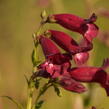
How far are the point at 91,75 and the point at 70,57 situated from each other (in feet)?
0.75

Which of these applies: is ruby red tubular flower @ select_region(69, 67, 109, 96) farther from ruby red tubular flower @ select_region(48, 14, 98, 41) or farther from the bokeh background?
the bokeh background

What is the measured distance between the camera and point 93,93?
498cm

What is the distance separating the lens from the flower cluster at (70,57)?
11.5 ft

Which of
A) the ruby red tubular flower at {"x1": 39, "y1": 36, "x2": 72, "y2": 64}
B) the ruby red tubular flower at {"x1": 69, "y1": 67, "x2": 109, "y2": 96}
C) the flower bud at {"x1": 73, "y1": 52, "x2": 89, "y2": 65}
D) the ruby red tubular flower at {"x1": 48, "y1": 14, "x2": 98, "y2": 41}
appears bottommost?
the ruby red tubular flower at {"x1": 69, "y1": 67, "x2": 109, "y2": 96}

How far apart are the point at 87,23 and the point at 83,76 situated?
346 mm

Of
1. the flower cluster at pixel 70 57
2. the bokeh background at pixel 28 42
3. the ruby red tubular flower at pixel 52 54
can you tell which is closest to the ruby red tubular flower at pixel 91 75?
the flower cluster at pixel 70 57

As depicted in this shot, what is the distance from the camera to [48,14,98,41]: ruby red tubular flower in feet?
11.7

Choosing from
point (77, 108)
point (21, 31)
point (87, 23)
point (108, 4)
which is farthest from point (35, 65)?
point (108, 4)

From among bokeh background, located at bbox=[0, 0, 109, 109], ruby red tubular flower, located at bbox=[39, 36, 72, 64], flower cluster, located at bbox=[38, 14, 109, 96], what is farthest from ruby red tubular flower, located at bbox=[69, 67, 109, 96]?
bokeh background, located at bbox=[0, 0, 109, 109]

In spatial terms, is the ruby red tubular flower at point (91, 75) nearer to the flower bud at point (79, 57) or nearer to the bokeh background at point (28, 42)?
the flower bud at point (79, 57)

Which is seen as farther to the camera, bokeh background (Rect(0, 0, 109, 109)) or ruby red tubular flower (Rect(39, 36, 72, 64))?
bokeh background (Rect(0, 0, 109, 109))

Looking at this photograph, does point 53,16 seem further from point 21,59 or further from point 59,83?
point 21,59

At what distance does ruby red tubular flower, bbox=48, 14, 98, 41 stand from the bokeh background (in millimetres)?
1394

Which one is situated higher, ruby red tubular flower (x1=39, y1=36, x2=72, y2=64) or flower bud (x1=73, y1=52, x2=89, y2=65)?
ruby red tubular flower (x1=39, y1=36, x2=72, y2=64)
